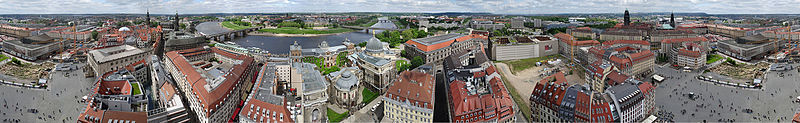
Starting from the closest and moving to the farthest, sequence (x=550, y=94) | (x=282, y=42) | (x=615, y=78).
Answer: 1. (x=550, y=94)
2. (x=615, y=78)
3. (x=282, y=42)

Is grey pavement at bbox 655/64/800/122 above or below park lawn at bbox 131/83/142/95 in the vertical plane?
below

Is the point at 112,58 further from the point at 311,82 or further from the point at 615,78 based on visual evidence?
the point at 615,78

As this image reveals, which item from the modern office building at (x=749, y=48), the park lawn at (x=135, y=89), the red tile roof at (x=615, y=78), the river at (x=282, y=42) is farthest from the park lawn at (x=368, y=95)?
the modern office building at (x=749, y=48)

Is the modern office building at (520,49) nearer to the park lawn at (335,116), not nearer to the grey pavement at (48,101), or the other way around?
the park lawn at (335,116)

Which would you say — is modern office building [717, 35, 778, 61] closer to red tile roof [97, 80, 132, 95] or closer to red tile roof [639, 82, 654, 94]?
red tile roof [639, 82, 654, 94]

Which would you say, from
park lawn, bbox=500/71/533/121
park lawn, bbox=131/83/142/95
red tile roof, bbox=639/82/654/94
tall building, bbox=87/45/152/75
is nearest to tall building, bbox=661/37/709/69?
red tile roof, bbox=639/82/654/94

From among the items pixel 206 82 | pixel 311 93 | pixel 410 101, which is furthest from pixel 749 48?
pixel 206 82
